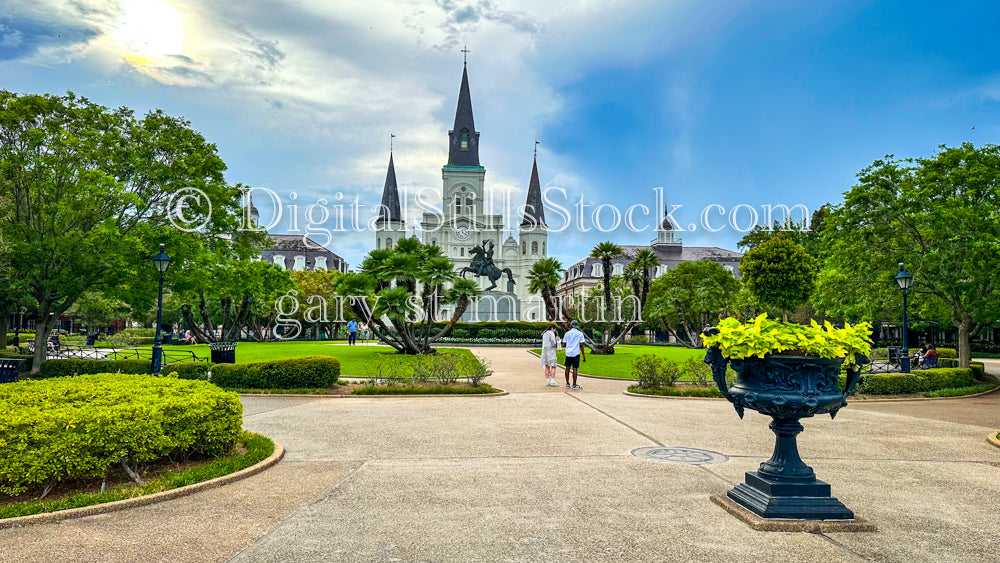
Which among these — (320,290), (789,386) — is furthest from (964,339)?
(320,290)

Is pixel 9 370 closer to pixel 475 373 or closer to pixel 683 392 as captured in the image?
pixel 475 373

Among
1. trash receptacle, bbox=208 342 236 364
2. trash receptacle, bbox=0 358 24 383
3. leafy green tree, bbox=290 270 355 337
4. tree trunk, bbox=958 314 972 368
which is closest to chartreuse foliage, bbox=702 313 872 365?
trash receptacle, bbox=0 358 24 383

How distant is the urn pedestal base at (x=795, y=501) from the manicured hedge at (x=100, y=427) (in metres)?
6.10

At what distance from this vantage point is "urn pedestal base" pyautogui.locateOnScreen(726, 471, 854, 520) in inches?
215

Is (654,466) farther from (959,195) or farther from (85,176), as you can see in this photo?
(959,195)

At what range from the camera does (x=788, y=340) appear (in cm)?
551

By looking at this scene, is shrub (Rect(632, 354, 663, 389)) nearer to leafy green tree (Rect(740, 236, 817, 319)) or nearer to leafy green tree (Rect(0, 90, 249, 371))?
leafy green tree (Rect(0, 90, 249, 371))

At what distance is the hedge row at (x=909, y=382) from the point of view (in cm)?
1695

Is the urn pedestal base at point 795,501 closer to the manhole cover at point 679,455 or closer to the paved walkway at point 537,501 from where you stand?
the paved walkway at point 537,501

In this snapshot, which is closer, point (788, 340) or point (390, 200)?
point (788, 340)

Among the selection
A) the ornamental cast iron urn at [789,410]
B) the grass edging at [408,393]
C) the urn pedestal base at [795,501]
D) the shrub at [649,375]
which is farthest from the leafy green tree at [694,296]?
the urn pedestal base at [795,501]

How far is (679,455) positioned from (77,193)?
62.0ft

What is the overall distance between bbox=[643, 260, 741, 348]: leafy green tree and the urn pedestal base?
48181 mm

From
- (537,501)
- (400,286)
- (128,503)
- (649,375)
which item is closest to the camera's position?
(128,503)
